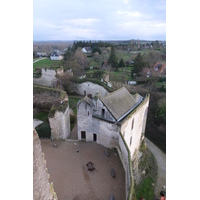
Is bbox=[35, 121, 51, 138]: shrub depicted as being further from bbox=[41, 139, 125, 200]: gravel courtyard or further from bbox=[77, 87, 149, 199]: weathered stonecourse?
bbox=[77, 87, 149, 199]: weathered stonecourse

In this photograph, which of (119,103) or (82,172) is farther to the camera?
(119,103)

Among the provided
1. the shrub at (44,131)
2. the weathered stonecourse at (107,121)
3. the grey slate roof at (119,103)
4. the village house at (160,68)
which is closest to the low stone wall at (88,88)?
the grey slate roof at (119,103)

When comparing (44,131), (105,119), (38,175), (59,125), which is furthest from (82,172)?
(38,175)

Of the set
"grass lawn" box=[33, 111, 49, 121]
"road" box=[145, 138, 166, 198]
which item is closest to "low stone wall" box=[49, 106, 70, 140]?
"grass lawn" box=[33, 111, 49, 121]

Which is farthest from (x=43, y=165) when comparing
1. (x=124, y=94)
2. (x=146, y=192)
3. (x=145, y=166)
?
(x=145, y=166)

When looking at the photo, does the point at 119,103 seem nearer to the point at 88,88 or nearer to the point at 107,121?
the point at 107,121

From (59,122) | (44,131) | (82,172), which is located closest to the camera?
(82,172)
